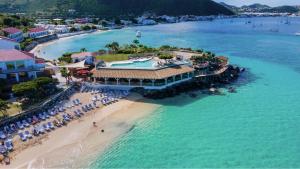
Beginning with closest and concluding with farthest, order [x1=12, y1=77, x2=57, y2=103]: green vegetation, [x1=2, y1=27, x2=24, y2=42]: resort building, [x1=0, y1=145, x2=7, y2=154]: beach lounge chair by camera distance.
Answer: [x1=0, y1=145, x2=7, y2=154]: beach lounge chair < [x1=12, y1=77, x2=57, y2=103]: green vegetation < [x1=2, y1=27, x2=24, y2=42]: resort building

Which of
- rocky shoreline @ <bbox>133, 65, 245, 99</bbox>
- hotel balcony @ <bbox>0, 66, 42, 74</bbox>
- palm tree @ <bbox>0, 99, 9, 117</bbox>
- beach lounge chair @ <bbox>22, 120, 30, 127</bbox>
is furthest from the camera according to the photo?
hotel balcony @ <bbox>0, 66, 42, 74</bbox>

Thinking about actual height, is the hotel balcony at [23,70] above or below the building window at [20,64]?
below

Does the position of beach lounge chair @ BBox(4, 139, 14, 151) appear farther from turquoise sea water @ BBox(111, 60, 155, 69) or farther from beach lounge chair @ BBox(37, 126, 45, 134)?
turquoise sea water @ BBox(111, 60, 155, 69)

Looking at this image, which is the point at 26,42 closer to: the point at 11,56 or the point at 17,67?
the point at 11,56

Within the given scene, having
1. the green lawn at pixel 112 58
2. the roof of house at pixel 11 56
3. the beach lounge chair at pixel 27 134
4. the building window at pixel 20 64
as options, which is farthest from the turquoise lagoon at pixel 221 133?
the roof of house at pixel 11 56

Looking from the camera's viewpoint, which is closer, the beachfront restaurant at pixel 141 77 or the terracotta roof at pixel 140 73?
the terracotta roof at pixel 140 73

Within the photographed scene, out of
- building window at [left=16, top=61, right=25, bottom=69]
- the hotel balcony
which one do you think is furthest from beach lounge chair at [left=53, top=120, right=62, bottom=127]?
building window at [left=16, top=61, right=25, bottom=69]

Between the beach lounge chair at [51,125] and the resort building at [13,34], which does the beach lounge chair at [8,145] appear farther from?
the resort building at [13,34]
